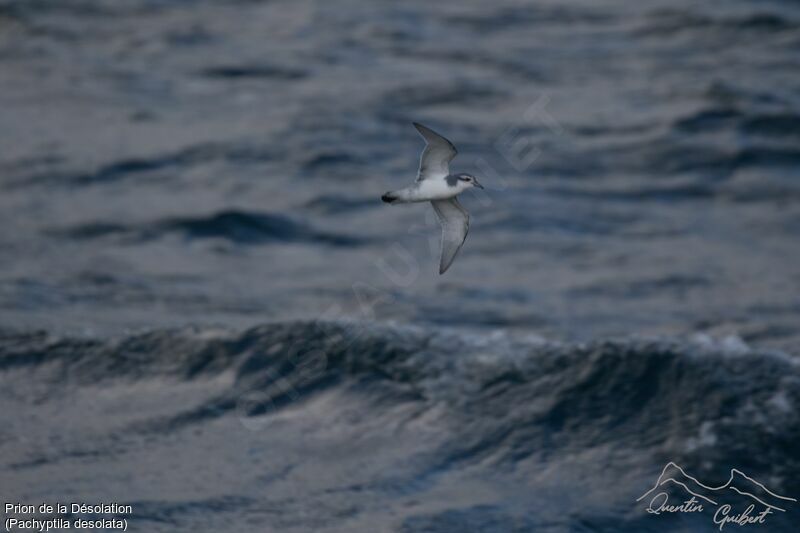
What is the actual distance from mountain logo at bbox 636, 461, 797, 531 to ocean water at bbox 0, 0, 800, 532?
0.18 m

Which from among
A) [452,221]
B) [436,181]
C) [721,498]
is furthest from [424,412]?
[436,181]

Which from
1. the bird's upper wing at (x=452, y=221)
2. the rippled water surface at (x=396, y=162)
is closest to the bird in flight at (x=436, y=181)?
the bird's upper wing at (x=452, y=221)

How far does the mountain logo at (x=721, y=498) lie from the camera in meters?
13.1

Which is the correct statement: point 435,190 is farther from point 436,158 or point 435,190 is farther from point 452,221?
point 452,221

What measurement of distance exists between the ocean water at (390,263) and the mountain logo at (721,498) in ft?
0.57

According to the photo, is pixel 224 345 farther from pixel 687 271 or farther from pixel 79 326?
pixel 687 271

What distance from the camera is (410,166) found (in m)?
22.1

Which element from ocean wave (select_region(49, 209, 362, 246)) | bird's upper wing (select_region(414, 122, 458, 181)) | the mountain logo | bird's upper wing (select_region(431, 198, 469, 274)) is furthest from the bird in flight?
ocean wave (select_region(49, 209, 362, 246))

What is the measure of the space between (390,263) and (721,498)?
22.2 feet

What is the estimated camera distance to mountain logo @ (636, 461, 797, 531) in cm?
1312

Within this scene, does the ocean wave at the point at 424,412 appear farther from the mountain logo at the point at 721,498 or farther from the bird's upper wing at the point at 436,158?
the bird's upper wing at the point at 436,158

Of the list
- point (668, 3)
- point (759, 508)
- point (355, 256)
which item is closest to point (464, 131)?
point (355, 256)

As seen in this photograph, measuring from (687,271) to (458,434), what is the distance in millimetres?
5309

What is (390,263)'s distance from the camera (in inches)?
741
